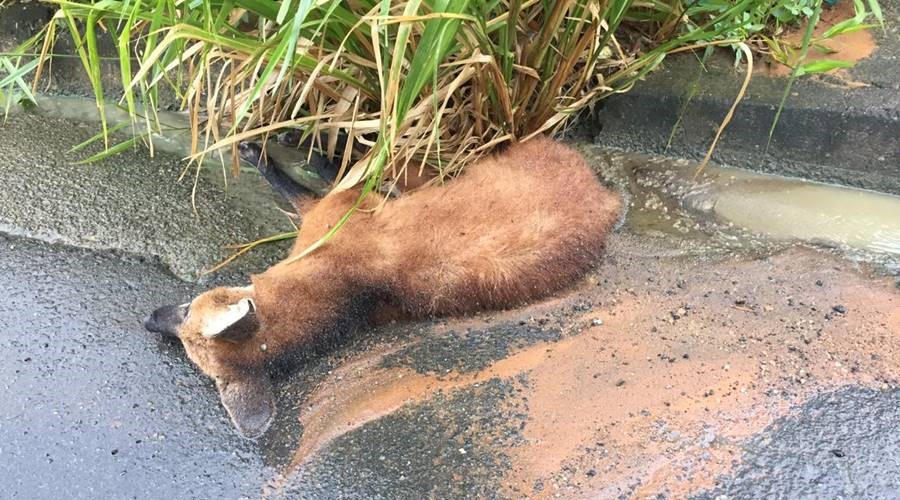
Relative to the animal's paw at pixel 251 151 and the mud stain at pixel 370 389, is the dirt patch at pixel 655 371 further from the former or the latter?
the animal's paw at pixel 251 151

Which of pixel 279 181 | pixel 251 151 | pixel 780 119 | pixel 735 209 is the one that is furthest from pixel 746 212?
pixel 251 151

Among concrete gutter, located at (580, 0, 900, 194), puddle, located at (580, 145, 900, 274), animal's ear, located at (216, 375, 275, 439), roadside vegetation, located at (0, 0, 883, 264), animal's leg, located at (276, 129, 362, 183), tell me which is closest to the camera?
animal's ear, located at (216, 375, 275, 439)

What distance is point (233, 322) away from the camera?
198 centimetres

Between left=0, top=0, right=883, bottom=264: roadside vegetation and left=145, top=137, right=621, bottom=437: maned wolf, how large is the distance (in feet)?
0.66

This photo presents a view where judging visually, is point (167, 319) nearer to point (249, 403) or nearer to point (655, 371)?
point (249, 403)

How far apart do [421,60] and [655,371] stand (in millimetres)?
1172

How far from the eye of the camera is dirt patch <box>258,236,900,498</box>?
178 centimetres

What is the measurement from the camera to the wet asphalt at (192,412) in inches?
69.2

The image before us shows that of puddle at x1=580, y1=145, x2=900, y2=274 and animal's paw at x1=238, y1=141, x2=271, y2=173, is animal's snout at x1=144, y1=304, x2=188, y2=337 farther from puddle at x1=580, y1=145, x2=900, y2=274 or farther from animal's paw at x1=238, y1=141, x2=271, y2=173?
puddle at x1=580, y1=145, x2=900, y2=274

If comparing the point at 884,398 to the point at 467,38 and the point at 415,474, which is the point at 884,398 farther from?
the point at 467,38

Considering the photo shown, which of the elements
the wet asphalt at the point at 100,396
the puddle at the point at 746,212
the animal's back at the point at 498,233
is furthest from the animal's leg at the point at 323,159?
the puddle at the point at 746,212

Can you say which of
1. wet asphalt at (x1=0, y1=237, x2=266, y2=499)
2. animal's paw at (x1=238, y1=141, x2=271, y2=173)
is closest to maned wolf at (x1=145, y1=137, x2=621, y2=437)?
wet asphalt at (x1=0, y1=237, x2=266, y2=499)

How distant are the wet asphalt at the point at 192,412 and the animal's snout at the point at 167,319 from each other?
54 millimetres

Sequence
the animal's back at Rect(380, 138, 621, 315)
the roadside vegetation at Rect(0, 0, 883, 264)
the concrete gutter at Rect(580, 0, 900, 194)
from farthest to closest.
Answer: the concrete gutter at Rect(580, 0, 900, 194) → the animal's back at Rect(380, 138, 621, 315) → the roadside vegetation at Rect(0, 0, 883, 264)
